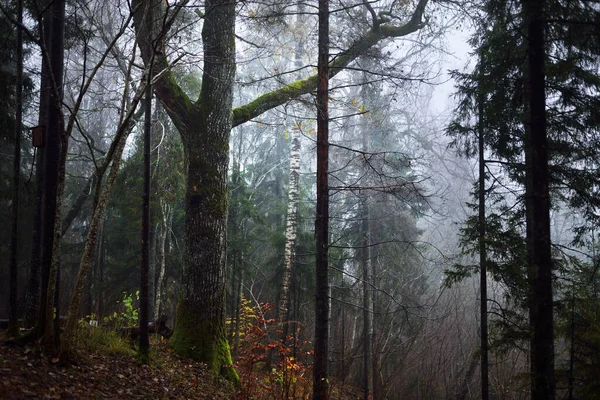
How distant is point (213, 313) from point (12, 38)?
6737 mm

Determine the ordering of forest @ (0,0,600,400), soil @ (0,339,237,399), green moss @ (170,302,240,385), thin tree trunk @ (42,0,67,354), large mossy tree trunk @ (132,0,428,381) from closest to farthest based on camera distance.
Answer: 1. soil @ (0,339,237,399)
2. thin tree trunk @ (42,0,67,354)
3. forest @ (0,0,600,400)
4. green moss @ (170,302,240,385)
5. large mossy tree trunk @ (132,0,428,381)

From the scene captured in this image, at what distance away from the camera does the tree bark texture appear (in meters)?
5.82

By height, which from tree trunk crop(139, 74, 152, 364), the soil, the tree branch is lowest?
the soil

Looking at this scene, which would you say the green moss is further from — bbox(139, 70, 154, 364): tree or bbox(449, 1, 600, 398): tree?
bbox(449, 1, 600, 398): tree

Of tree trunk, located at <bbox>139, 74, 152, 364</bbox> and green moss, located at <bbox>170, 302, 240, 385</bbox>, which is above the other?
tree trunk, located at <bbox>139, 74, 152, 364</bbox>

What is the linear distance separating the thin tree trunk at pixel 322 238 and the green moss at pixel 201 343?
6.84 feet

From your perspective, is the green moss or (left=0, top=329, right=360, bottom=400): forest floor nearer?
(left=0, top=329, right=360, bottom=400): forest floor

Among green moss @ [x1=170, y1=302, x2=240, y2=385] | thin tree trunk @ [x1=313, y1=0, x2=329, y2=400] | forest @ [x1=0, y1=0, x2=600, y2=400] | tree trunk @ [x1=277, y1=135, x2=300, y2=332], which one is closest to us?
forest @ [x1=0, y1=0, x2=600, y2=400]

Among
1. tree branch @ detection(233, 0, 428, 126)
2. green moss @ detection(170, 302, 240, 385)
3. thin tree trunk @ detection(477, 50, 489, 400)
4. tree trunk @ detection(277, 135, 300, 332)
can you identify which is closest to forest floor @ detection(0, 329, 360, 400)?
green moss @ detection(170, 302, 240, 385)

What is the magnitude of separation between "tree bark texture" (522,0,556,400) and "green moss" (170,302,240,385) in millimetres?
5236

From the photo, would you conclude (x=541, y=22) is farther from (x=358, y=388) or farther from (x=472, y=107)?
(x=358, y=388)

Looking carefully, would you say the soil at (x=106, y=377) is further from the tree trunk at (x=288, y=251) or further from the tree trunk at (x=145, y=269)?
the tree trunk at (x=288, y=251)

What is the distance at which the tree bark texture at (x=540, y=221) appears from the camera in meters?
5.82

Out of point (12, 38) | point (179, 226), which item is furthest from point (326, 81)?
point (179, 226)
